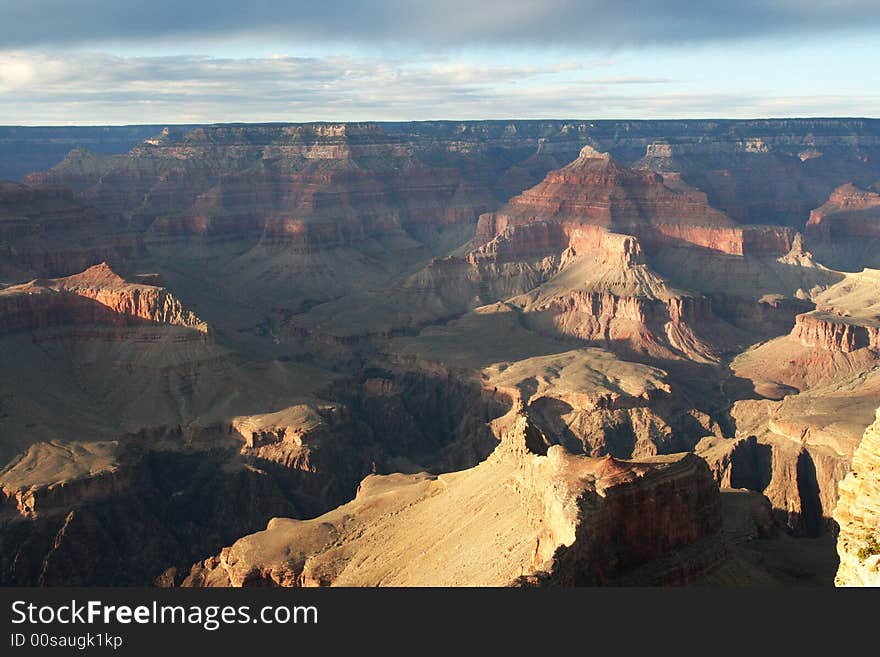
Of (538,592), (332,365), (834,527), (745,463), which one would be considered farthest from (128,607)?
(332,365)

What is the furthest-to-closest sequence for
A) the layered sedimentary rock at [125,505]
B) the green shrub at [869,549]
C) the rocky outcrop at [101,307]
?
the rocky outcrop at [101,307], the layered sedimentary rock at [125,505], the green shrub at [869,549]

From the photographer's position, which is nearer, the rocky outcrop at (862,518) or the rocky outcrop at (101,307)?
the rocky outcrop at (862,518)

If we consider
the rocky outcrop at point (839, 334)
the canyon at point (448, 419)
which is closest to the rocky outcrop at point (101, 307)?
the canyon at point (448, 419)

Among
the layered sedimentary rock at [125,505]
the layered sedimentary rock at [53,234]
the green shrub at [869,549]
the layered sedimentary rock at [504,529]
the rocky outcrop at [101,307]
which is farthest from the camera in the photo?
the layered sedimentary rock at [53,234]

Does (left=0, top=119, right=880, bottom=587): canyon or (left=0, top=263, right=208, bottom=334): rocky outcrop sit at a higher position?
(left=0, top=263, right=208, bottom=334): rocky outcrop

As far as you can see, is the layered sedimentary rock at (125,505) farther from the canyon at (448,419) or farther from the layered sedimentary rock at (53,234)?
the layered sedimentary rock at (53,234)

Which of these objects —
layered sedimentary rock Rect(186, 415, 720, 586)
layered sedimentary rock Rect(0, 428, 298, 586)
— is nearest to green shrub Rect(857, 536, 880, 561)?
layered sedimentary rock Rect(186, 415, 720, 586)

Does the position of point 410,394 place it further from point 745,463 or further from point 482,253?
point 482,253

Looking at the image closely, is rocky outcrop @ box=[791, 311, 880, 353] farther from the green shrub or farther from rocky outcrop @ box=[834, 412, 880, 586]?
the green shrub
